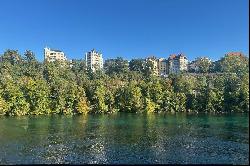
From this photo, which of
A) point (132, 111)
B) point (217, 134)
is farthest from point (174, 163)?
point (132, 111)

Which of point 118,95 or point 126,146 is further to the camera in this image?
point 118,95

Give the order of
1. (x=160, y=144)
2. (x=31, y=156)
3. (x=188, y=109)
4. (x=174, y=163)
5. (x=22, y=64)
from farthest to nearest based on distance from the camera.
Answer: (x=22, y=64)
(x=188, y=109)
(x=160, y=144)
(x=31, y=156)
(x=174, y=163)

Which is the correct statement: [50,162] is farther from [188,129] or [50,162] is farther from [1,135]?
[188,129]

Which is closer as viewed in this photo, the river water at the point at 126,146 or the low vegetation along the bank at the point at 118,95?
the river water at the point at 126,146

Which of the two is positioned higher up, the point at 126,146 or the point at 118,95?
the point at 118,95

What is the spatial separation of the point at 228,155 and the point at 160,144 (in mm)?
11919

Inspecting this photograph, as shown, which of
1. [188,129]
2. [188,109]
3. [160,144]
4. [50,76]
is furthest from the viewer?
[50,76]

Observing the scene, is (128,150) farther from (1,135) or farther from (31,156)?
(1,135)

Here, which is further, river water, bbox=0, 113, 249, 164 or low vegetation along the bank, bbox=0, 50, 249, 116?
low vegetation along the bank, bbox=0, 50, 249, 116

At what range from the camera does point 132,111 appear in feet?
478

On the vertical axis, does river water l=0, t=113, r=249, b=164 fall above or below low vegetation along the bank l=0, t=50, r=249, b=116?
below

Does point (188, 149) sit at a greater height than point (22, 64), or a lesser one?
lesser

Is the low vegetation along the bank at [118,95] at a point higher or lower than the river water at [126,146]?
higher

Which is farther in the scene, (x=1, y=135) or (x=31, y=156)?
(x=1, y=135)
